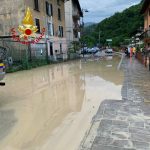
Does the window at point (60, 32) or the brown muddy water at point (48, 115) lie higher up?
the window at point (60, 32)

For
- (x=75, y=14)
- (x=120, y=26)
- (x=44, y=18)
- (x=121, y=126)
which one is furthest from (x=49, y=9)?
(x=120, y=26)

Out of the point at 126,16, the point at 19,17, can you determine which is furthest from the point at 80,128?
the point at 126,16

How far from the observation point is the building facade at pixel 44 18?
80.4 ft

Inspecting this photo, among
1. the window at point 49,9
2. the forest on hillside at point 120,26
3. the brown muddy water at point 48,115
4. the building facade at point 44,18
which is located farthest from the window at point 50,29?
the forest on hillside at point 120,26

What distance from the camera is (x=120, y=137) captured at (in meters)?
4.95

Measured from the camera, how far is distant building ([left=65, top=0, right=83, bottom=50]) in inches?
1786

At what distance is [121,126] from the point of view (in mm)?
5570

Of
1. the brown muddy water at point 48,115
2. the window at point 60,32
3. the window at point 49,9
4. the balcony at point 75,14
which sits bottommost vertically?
the brown muddy water at point 48,115

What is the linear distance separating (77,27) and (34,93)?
1651 inches

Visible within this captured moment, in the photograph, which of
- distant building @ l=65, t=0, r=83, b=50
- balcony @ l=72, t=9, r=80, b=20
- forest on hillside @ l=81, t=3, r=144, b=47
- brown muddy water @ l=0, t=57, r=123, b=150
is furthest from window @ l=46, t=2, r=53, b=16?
forest on hillside @ l=81, t=3, r=144, b=47

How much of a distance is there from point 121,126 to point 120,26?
70.4m

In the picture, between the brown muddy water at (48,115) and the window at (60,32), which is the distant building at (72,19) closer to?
the window at (60,32)

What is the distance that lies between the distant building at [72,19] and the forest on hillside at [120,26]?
326 inches

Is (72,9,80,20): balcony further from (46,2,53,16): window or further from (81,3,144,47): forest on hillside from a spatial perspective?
(46,2,53,16): window
